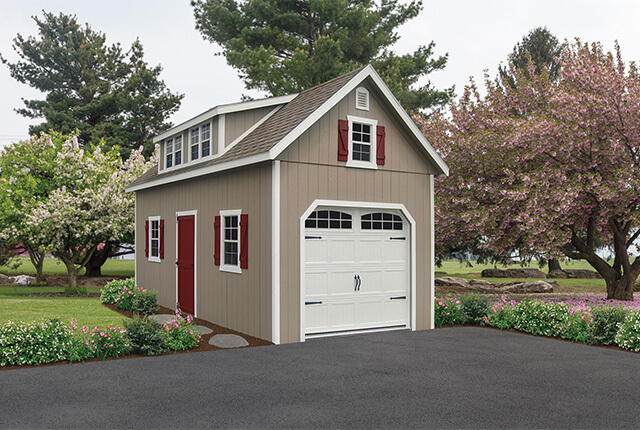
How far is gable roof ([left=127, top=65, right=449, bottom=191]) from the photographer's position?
1035 centimetres

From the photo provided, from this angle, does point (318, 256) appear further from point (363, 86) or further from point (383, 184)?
point (363, 86)

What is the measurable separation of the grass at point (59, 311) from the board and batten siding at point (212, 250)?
1.79 metres

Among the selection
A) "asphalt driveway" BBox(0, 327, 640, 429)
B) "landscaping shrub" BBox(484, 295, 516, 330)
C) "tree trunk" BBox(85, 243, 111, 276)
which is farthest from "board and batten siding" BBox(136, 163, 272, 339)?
"tree trunk" BBox(85, 243, 111, 276)

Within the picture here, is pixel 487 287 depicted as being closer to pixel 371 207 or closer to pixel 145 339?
pixel 371 207

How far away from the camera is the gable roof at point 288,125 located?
10.4 meters

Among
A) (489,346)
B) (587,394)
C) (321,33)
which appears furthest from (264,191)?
(321,33)

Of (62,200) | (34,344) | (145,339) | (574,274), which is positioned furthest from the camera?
(574,274)

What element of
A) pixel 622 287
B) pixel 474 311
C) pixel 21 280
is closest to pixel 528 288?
pixel 622 287

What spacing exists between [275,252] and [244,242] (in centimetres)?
115

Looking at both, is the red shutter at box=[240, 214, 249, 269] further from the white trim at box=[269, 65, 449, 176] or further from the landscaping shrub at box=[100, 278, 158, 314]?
the landscaping shrub at box=[100, 278, 158, 314]

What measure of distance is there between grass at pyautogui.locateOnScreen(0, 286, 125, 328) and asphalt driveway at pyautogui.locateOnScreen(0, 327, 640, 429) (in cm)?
439

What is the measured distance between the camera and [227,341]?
1024 centimetres

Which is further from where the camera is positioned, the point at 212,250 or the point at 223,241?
the point at 212,250

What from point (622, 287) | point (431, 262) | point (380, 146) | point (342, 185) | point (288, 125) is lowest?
point (622, 287)
